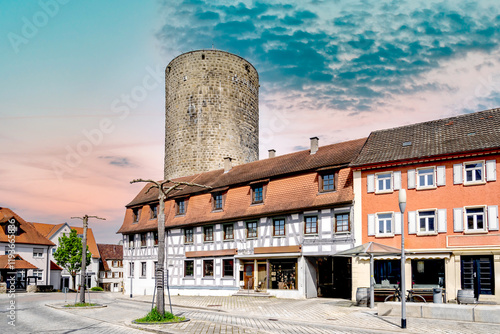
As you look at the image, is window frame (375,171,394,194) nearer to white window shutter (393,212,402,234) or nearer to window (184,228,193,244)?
white window shutter (393,212,402,234)

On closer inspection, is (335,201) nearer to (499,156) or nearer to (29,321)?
(499,156)

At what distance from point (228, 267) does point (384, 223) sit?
42.4ft

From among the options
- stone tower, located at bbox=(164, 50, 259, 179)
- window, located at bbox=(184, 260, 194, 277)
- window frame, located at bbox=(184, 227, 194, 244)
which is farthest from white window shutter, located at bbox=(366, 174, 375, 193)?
stone tower, located at bbox=(164, 50, 259, 179)

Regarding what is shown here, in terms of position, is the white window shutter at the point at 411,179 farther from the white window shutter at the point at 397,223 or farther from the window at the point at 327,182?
the window at the point at 327,182

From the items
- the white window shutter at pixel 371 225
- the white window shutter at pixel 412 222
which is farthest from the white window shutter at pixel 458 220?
the white window shutter at pixel 371 225

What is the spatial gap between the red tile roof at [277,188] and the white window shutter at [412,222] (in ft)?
11.1

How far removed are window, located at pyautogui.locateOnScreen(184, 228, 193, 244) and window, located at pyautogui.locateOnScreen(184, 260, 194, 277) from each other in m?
1.53

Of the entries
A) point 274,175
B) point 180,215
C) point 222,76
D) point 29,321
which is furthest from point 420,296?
point 222,76

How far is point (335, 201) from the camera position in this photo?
1164 inches

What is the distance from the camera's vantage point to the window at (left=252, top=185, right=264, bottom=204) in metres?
34.8

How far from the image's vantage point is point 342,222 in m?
29.7

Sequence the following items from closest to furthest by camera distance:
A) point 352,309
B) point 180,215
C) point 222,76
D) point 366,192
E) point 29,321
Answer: point 29,321 → point 352,309 → point 366,192 → point 180,215 → point 222,76

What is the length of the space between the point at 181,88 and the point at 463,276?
35.4 m

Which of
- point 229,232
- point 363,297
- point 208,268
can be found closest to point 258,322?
point 363,297
